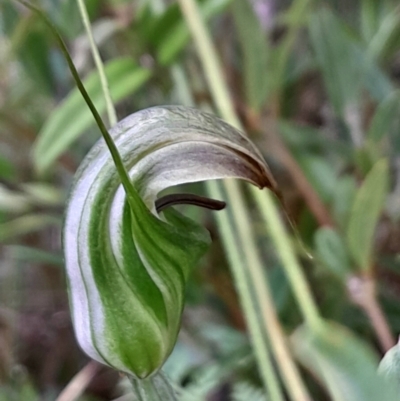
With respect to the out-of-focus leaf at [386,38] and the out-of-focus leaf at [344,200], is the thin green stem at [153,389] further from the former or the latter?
the out-of-focus leaf at [386,38]

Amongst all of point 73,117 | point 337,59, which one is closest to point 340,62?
point 337,59

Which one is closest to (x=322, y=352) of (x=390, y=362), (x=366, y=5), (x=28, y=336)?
(x=390, y=362)

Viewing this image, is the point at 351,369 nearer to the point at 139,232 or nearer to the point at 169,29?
the point at 139,232

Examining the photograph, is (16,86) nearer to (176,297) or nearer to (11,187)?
(11,187)

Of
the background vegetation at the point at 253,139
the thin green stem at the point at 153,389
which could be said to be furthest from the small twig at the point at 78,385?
the thin green stem at the point at 153,389

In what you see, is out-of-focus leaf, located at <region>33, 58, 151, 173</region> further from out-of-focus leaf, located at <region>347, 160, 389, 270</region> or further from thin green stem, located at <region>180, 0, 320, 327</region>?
out-of-focus leaf, located at <region>347, 160, 389, 270</region>

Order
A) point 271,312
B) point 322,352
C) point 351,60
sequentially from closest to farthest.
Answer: point 322,352
point 271,312
point 351,60
